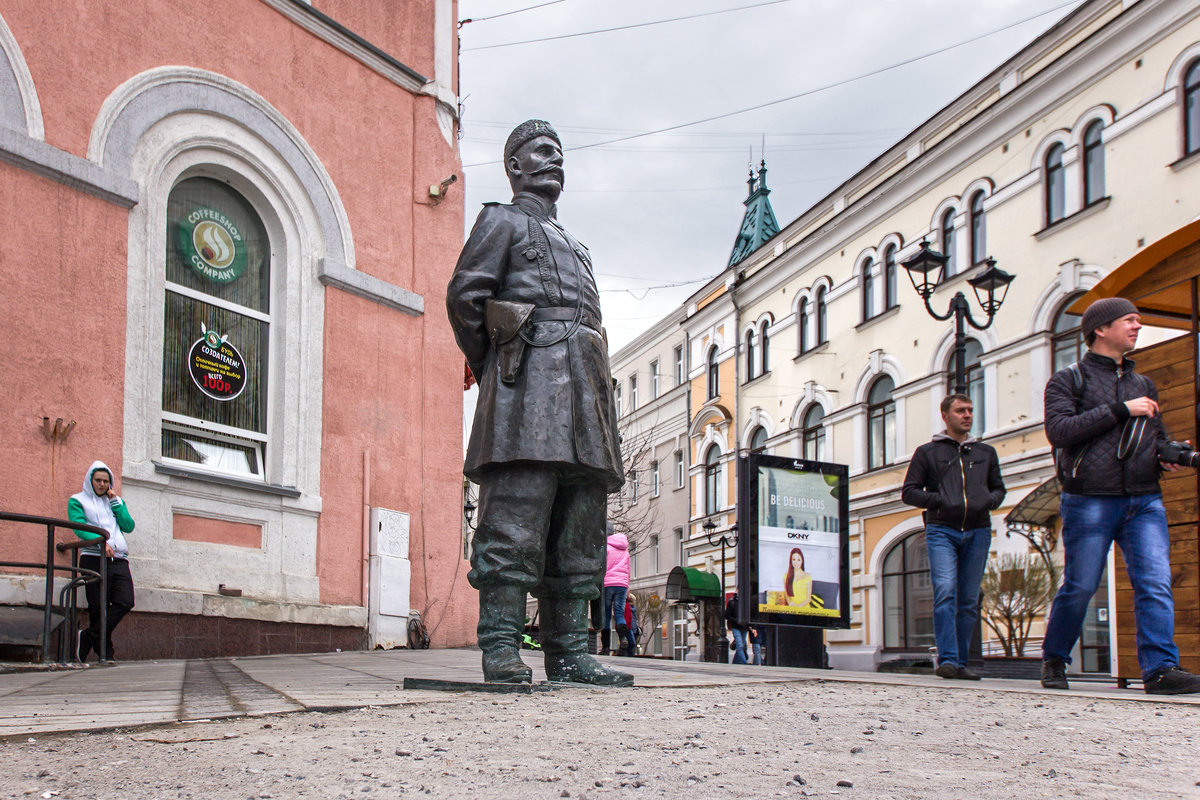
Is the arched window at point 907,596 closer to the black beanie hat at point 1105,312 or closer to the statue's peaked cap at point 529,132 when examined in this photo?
the black beanie hat at point 1105,312

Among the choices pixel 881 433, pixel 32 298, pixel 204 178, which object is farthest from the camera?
pixel 881 433

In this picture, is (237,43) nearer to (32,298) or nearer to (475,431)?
(32,298)

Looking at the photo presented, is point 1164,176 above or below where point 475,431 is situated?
above

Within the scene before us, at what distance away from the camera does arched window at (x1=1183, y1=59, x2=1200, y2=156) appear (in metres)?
19.3

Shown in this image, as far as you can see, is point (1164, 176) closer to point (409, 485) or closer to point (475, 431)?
point (409, 485)

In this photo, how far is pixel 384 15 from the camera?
541 inches

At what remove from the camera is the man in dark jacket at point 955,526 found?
7469 millimetres

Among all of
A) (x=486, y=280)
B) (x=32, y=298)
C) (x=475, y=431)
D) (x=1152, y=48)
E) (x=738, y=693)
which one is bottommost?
(x=738, y=693)

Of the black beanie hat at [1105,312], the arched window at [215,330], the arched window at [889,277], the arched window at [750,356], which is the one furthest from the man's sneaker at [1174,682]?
the arched window at [750,356]

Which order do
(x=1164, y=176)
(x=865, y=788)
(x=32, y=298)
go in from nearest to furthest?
(x=865, y=788) < (x=32, y=298) < (x=1164, y=176)

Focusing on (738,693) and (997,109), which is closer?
(738,693)

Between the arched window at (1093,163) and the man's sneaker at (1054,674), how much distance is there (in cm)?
1729

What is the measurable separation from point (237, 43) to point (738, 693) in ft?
30.8

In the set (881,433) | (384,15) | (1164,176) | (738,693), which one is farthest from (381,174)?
(881,433)
